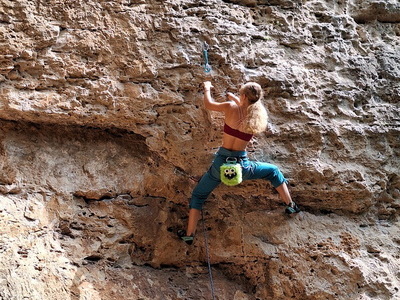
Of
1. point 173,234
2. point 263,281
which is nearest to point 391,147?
point 263,281

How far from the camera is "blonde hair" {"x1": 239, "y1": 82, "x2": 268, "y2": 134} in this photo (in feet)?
12.0

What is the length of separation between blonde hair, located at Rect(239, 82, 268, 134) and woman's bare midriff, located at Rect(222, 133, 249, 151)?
171 millimetres

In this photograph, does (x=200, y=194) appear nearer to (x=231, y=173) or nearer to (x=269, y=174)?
(x=231, y=173)

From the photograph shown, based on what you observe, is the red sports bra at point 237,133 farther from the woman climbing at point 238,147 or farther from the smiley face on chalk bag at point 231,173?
the smiley face on chalk bag at point 231,173

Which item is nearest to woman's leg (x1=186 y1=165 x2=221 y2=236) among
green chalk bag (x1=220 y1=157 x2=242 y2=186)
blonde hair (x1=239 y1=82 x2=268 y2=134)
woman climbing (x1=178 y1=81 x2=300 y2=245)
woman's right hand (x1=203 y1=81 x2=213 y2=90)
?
woman climbing (x1=178 y1=81 x2=300 y2=245)

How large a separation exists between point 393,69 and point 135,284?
3496 millimetres

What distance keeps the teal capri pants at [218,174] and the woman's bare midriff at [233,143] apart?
33 millimetres

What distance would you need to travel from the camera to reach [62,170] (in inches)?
165

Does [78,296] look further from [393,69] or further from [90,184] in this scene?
[393,69]

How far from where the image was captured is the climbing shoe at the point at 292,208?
4.28 m

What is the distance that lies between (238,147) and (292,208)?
3.05 feet

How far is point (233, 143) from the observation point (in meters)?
3.87

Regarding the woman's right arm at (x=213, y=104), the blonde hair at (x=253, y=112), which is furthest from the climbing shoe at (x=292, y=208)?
the woman's right arm at (x=213, y=104)

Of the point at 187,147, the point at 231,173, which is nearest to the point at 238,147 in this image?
the point at 231,173
